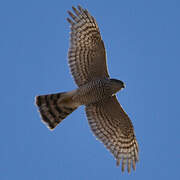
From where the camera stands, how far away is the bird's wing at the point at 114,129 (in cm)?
1295

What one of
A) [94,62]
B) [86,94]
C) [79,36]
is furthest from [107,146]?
[79,36]

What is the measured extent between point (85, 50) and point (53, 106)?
1833mm

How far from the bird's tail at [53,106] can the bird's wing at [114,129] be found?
23.6 inches

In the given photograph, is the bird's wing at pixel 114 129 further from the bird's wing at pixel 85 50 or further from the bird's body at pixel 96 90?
the bird's wing at pixel 85 50

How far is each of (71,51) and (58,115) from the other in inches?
73.4

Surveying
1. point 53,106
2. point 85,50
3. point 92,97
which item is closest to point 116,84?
point 92,97

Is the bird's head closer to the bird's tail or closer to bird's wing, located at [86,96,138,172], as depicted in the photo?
bird's wing, located at [86,96,138,172]

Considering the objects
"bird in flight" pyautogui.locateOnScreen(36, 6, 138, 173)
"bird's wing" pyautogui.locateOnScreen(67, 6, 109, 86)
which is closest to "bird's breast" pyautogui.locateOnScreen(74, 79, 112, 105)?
"bird in flight" pyautogui.locateOnScreen(36, 6, 138, 173)

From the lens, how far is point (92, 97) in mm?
12812

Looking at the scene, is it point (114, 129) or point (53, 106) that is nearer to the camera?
point (53, 106)

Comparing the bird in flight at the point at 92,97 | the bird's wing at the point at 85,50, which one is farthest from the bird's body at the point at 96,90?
the bird's wing at the point at 85,50

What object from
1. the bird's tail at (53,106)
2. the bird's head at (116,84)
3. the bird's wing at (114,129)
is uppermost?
the bird's head at (116,84)

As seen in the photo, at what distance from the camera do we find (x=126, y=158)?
12.9 meters

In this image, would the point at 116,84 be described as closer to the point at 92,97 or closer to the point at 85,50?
the point at 92,97
